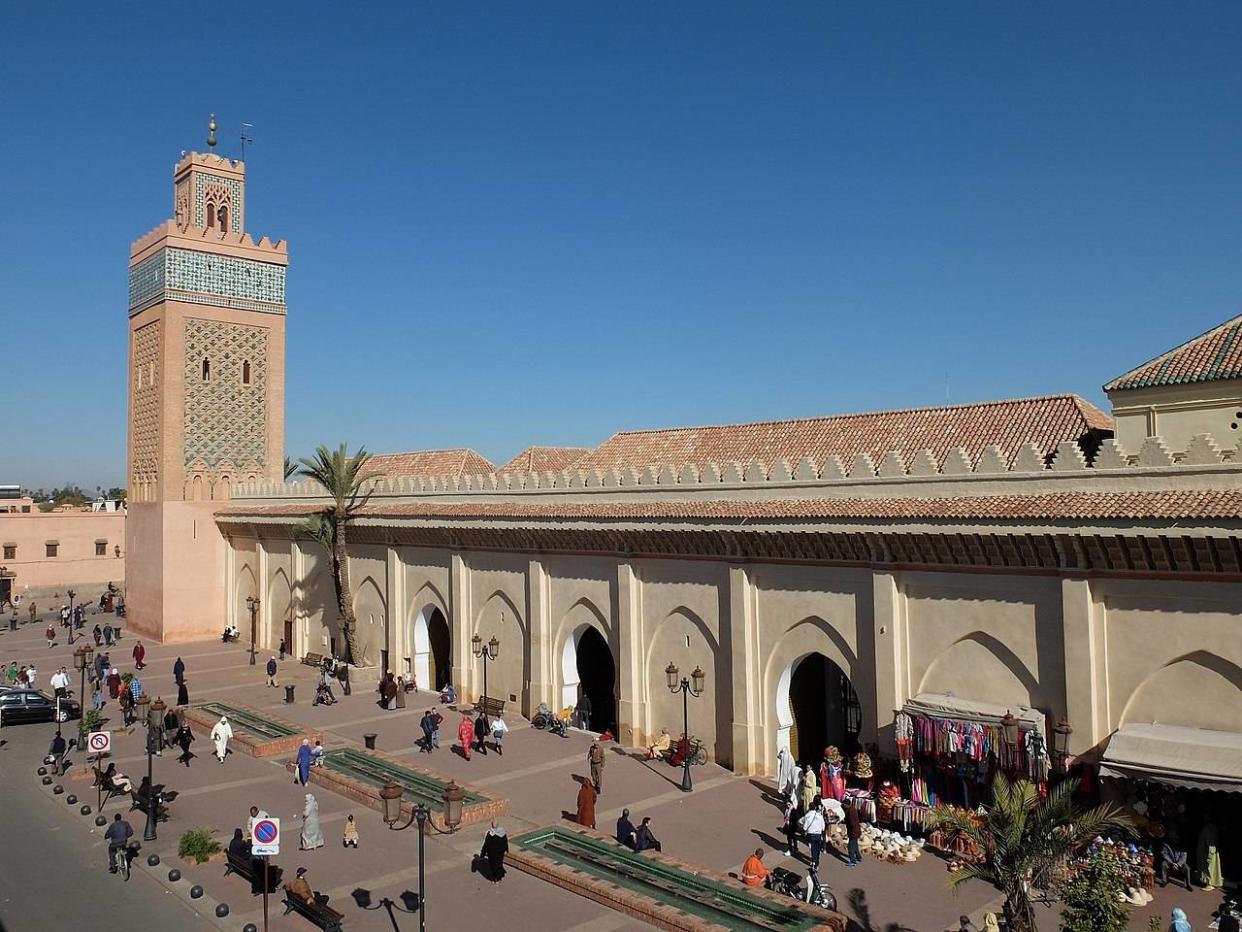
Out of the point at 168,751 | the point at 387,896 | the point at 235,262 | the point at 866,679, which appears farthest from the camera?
the point at 235,262

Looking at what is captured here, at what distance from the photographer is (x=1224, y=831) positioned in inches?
443

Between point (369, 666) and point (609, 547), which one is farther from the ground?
point (609, 547)

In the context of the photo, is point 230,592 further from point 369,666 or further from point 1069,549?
point 1069,549

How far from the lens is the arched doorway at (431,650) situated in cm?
2442

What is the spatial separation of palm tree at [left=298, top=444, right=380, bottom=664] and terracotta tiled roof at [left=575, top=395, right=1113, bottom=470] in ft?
20.3

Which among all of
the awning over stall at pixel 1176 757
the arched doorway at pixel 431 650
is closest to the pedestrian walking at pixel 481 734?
the arched doorway at pixel 431 650

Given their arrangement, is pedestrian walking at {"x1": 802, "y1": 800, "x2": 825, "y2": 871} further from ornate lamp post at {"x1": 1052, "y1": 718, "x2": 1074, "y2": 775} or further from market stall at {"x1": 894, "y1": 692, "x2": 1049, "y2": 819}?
ornate lamp post at {"x1": 1052, "y1": 718, "x2": 1074, "y2": 775}

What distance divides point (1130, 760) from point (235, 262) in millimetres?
28492

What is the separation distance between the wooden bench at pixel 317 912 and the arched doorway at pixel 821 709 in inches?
340

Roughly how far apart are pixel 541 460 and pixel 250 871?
16668mm

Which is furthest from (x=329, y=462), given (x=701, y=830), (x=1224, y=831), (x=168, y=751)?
(x=1224, y=831)

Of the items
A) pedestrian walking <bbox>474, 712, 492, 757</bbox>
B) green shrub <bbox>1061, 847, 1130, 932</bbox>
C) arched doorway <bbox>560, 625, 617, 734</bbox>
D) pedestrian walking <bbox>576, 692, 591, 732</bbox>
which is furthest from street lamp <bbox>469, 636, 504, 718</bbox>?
green shrub <bbox>1061, 847, 1130, 932</bbox>

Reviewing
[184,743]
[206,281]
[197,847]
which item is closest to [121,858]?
[197,847]

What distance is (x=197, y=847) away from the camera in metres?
12.4
